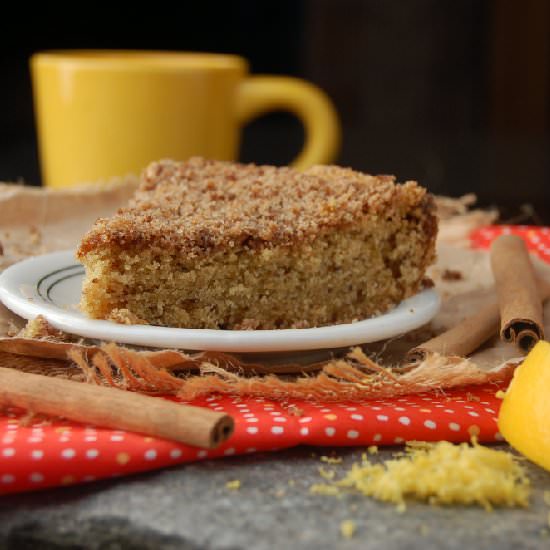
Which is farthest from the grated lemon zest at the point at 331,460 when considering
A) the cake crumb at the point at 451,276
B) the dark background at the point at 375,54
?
the dark background at the point at 375,54

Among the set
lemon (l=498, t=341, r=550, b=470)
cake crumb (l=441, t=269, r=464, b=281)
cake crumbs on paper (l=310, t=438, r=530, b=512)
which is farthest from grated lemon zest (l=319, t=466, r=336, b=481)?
cake crumb (l=441, t=269, r=464, b=281)

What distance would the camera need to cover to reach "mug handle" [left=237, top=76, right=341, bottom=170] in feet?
9.45

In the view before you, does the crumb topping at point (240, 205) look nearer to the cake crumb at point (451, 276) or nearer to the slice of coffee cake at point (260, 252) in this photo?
the slice of coffee cake at point (260, 252)

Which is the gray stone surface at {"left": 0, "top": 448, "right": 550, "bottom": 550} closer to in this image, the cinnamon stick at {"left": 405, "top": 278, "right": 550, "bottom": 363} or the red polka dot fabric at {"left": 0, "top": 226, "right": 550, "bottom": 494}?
the red polka dot fabric at {"left": 0, "top": 226, "right": 550, "bottom": 494}

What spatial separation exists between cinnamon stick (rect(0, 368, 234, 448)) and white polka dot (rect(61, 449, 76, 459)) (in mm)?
83

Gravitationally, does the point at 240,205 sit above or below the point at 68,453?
above

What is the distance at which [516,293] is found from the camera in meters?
1.74

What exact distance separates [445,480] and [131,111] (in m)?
1.80

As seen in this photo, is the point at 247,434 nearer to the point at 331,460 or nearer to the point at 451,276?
the point at 331,460

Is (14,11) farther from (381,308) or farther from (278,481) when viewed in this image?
(278,481)

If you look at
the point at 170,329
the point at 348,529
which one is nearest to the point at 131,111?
the point at 170,329

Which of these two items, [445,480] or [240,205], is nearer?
[445,480]

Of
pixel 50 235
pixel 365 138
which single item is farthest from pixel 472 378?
pixel 365 138

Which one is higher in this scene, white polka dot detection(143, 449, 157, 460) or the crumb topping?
the crumb topping
